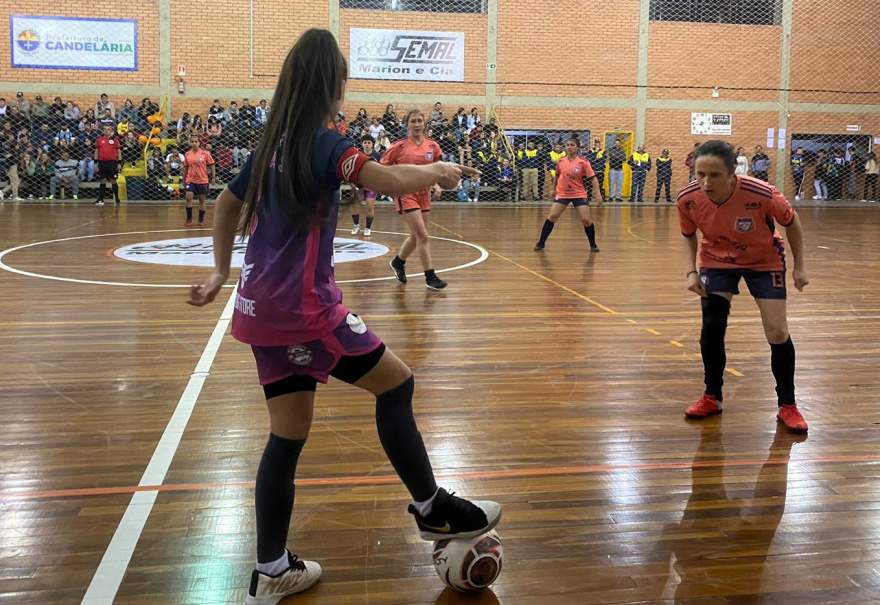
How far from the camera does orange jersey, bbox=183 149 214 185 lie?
15.7 metres

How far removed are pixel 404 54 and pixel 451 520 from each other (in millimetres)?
21798

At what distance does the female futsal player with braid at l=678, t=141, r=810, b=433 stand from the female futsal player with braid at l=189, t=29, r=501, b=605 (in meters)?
2.34

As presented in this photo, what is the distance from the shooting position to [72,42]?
21516 millimetres

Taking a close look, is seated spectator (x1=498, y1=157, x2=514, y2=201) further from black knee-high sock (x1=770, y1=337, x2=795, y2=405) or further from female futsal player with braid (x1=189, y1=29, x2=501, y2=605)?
female futsal player with braid (x1=189, y1=29, x2=501, y2=605)

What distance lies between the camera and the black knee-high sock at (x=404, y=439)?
2.68 metres

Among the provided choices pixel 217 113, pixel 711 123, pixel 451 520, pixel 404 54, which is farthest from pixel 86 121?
pixel 451 520

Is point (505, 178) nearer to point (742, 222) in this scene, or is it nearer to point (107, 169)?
point (107, 169)

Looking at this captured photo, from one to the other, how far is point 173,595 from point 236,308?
977mm

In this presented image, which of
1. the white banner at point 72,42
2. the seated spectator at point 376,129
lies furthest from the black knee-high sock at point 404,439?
the white banner at point 72,42

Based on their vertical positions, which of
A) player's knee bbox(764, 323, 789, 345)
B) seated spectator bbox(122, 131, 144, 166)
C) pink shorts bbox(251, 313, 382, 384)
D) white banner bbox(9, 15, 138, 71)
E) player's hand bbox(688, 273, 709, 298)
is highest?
white banner bbox(9, 15, 138, 71)

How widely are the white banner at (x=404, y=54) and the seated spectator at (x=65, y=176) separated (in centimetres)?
755

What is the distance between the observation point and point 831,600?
Result: 8.86 ft

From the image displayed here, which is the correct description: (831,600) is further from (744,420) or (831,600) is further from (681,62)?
(681,62)

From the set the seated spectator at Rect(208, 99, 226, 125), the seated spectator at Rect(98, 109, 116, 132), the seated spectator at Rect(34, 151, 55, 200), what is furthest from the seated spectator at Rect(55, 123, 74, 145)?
the seated spectator at Rect(208, 99, 226, 125)
